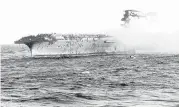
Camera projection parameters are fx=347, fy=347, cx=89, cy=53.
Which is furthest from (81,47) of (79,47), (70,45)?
(70,45)

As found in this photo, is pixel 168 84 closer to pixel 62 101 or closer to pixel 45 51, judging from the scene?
pixel 62 101

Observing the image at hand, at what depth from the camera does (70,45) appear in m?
150

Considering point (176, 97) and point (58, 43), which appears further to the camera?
point (58, 43)

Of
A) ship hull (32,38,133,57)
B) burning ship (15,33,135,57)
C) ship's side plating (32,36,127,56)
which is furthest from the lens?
ship's side plating (32,36,127,56)

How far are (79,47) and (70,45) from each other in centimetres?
408

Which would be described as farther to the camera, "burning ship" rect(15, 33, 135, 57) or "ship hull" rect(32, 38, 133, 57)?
"ship hull" rect(32, 38, 133, 57)

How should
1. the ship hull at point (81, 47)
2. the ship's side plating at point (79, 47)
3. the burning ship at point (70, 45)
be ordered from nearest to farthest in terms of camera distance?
1. the burning ship at point (70, 45)
2. the ship hull at point (81, 47)
3. the ship's side plating at point (79, 47)

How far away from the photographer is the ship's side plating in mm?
145250

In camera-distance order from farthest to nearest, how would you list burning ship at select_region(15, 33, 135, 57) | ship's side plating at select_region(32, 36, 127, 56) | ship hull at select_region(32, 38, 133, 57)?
1. ship's side plating at select_region(32, 36, 127, 56)
2. ship hull at select_region(32, 38, 133, 57)
3. burning ship at select_region(15, 33, 135, 57)

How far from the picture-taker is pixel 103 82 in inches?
1693

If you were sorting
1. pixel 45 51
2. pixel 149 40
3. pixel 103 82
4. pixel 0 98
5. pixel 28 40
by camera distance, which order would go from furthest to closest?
pixel 149 40 < pixel 45 51 < pixel 28 40 < pixel 103 82 < pixel 0 98

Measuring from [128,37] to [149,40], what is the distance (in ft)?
31.2

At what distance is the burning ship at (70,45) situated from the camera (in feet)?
443

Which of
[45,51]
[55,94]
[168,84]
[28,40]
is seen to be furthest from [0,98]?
[45,51]
